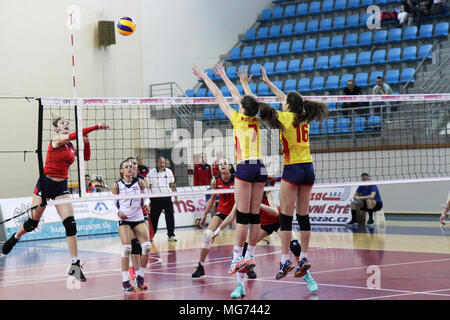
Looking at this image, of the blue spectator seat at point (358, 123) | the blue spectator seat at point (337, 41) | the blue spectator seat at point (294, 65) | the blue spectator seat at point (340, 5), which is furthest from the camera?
the blue spectator seat at point (340, 5)

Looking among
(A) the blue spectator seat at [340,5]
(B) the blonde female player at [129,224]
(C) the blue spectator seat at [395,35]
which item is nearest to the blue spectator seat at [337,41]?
(A) the blue spectator seat at [340,5]

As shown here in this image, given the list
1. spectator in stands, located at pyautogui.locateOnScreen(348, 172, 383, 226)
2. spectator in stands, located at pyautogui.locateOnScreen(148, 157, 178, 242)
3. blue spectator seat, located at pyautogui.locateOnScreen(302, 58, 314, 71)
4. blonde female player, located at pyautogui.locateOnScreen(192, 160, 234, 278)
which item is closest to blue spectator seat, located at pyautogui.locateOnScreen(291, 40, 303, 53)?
blue spectator seat, located at pyautogui.locateOnScreen(302, 58, 314, 71)

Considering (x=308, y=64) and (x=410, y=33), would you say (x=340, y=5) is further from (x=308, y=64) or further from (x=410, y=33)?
(x=410, y=33)

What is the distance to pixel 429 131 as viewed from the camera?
14867 millimetres

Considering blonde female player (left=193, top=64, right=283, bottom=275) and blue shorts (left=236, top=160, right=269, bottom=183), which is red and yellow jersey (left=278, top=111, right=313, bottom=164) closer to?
blonde female player (left=193, top=64, right=283, bottom=275)

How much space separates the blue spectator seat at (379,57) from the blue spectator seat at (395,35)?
47 cm

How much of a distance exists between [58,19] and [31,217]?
39.5 ft

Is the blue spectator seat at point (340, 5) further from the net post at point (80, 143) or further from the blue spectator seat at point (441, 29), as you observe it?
the net post at point (80, 143)

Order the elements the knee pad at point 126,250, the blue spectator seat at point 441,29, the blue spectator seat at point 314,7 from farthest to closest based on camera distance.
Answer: the blue spectator seat at point 314,7
the blue spectator seat at point 441,29
the knee pad at point 126,250

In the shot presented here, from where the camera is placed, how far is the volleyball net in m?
14.7

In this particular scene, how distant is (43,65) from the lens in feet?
57.5

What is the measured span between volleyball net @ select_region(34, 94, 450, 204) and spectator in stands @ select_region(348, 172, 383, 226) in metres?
0.51

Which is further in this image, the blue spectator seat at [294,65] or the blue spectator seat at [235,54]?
the blue spectator seat at [235,54]

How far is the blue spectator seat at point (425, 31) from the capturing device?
1742 centimetres
